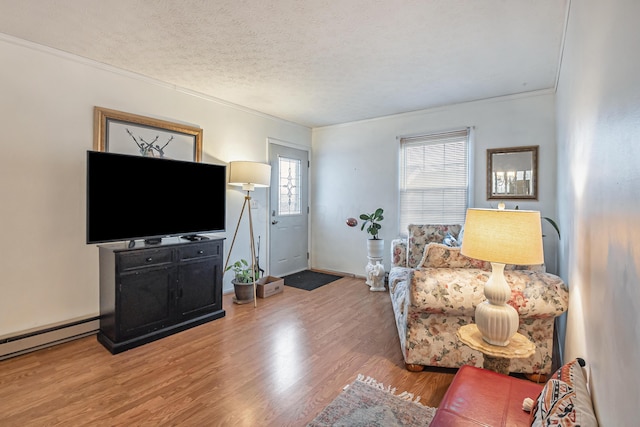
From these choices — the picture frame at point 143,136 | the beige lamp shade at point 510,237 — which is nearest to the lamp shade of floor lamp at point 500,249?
the beige lamp shade at point 510,237

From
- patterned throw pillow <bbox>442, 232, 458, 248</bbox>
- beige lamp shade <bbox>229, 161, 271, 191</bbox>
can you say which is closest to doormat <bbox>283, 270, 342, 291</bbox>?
beige lamp shade <bbox>229, 161, 271, 191</bbox>

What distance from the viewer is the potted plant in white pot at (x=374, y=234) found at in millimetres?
4449

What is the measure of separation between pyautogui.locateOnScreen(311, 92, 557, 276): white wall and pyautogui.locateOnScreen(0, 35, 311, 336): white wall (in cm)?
300

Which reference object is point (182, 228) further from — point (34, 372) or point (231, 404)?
A: point (231, 404)

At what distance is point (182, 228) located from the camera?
3.12 metres

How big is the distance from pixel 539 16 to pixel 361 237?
3488mm

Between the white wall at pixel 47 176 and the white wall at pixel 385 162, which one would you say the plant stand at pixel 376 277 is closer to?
the white wall at pixel 385 162

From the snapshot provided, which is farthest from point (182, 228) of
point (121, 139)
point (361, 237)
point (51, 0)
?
point (361, 237)

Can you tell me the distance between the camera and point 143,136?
329cm

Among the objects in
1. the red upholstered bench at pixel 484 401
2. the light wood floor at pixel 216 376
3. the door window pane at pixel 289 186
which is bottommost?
the light wood floor at pixel 216 376

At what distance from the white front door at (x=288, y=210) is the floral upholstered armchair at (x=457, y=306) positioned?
9.39 feet

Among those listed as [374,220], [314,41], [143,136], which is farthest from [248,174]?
[374,220]

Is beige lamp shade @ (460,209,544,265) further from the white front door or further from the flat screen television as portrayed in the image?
the white front door

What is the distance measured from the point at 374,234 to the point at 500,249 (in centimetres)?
298
